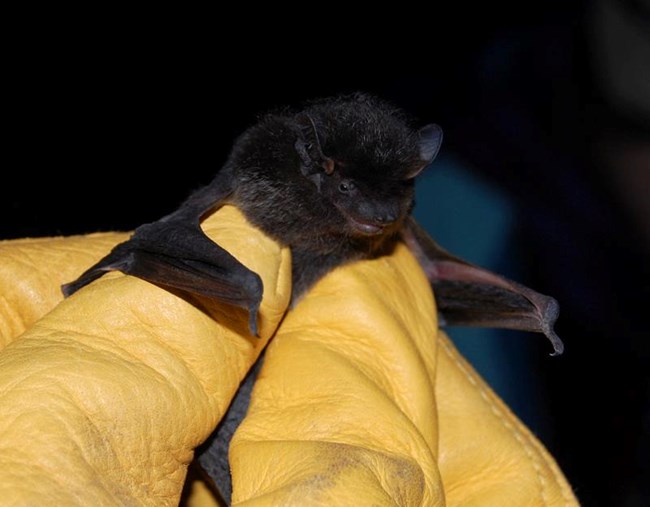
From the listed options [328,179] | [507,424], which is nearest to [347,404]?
[507,424]

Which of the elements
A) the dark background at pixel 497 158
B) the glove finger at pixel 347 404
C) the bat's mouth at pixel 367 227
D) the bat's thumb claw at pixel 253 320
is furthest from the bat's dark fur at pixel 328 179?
the dark background at pixel 497 158

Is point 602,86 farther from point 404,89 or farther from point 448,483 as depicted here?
point 448,483

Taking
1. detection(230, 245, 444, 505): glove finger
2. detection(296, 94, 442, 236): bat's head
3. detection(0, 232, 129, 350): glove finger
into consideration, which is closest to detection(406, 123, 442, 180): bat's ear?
detection(296, 94, 442, 236): bat's head

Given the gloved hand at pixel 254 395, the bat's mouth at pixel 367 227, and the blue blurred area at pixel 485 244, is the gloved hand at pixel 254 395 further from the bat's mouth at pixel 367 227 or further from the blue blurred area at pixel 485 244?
the blue blurred area at pixel 485 244

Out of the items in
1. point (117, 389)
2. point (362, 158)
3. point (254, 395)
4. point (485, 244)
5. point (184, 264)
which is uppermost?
point (362, 158)

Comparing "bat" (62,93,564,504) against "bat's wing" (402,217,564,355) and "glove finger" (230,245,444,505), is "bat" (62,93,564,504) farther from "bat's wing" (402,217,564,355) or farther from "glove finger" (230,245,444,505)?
"glove finger" (230,245,444,505)

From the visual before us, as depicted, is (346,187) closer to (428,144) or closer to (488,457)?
(428,144)

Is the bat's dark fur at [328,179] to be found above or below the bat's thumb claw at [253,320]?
above

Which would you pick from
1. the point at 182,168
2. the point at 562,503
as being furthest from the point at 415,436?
the point at 182,168
